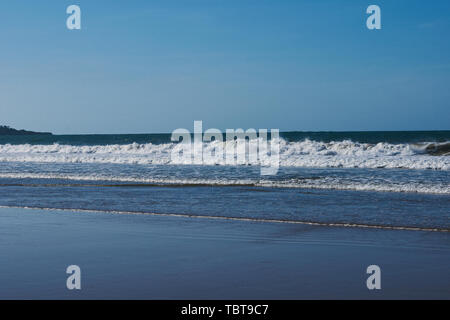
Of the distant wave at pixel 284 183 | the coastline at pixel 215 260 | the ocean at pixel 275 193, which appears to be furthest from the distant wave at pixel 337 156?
the coastline at pixel 215 260

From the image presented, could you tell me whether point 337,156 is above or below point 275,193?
above

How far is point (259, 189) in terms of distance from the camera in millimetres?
15523

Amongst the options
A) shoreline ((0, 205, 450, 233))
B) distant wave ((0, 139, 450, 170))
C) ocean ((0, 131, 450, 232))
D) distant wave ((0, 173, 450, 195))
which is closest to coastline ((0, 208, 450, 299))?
shoreline ((0, 205, 450, 233))

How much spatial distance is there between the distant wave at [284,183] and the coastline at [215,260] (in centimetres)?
619

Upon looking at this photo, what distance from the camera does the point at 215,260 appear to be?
6633 mm

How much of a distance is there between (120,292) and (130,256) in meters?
1.67

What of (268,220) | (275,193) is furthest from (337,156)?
(268,220)

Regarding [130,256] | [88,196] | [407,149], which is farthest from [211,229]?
[407,149]

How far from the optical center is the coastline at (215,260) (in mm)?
5250

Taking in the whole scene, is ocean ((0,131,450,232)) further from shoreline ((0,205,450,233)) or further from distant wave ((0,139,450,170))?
distant wave ((0,139,450,170))

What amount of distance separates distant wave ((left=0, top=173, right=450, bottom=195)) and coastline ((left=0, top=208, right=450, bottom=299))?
6191 millimetres

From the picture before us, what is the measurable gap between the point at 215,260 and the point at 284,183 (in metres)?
10.3

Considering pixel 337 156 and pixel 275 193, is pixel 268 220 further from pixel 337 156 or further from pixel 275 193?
pixel 337 156
